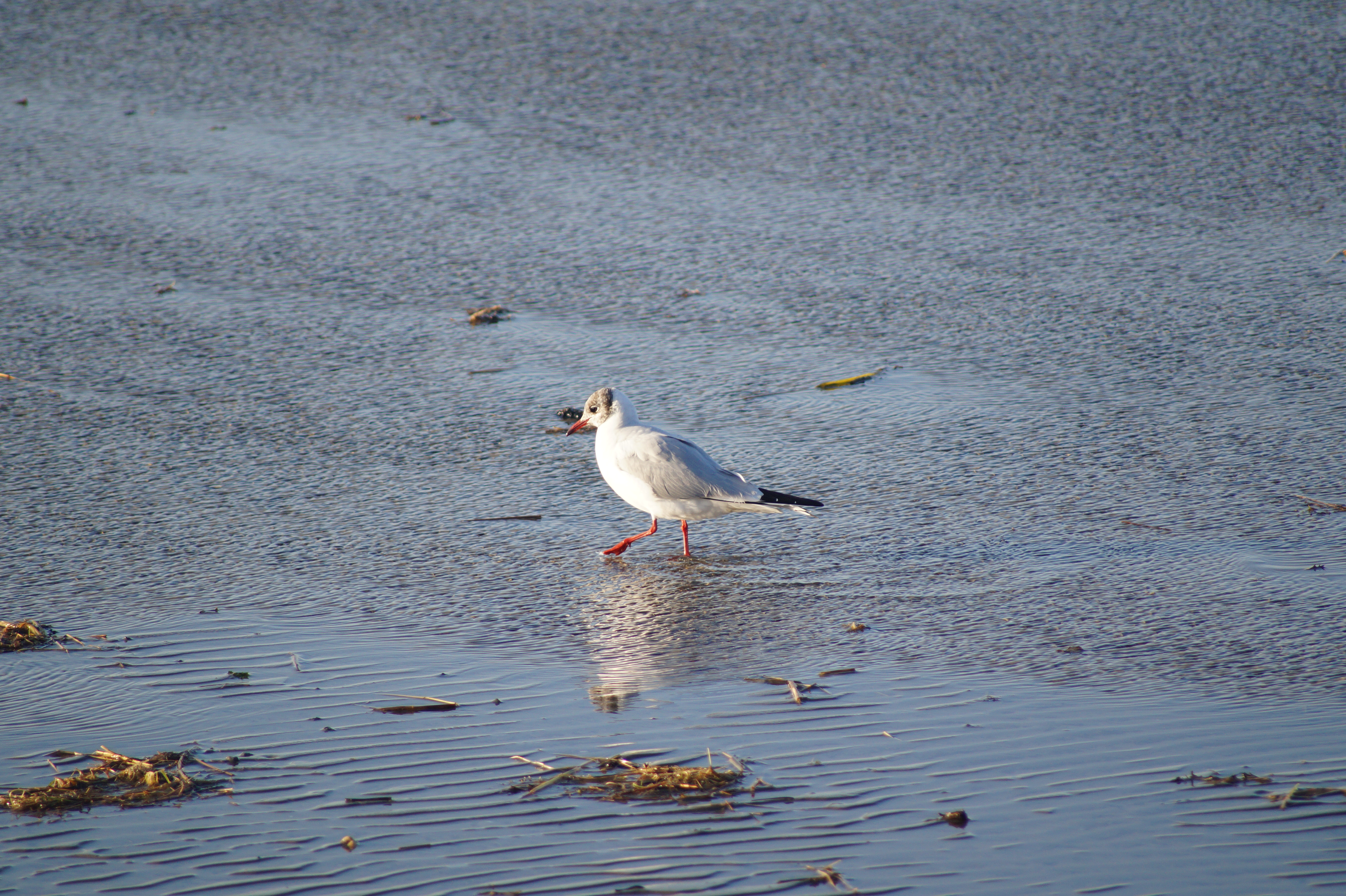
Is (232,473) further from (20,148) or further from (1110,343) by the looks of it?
(20,148)

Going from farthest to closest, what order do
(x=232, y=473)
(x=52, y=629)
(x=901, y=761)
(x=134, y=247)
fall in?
(x=134, y=247) → (x=232, y=473) → (x=52, y=629) → (x=901, y=761)

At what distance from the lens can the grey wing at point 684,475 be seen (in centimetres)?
479

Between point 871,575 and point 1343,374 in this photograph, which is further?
point 1343,374

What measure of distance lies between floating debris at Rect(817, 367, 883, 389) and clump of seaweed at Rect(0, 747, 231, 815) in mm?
3491

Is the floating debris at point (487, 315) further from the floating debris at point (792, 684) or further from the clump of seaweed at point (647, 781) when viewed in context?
the clump of seaweed at point (647, 781)

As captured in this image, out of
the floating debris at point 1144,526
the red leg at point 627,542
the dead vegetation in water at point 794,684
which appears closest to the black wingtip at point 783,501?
the red leg at point 627,542

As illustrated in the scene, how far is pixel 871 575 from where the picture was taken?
4.41 metres

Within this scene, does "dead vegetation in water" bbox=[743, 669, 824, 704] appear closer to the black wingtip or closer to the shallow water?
the shallow water

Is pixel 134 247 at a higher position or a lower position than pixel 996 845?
higher

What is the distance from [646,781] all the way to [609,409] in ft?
7.80

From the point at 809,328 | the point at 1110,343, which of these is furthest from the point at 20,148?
the point at 1110,343

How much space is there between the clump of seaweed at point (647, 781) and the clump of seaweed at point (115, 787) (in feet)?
2.69

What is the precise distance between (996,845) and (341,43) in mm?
9109

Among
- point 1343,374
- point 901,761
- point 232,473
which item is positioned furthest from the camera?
point 1343,374
